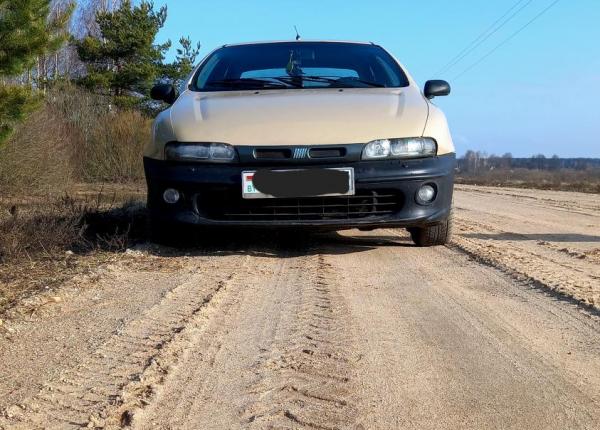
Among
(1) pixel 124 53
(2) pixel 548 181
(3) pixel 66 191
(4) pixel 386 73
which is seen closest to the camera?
(4) pixel 386 73

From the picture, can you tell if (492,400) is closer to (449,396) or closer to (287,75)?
(449,396)

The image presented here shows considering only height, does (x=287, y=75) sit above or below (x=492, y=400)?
above

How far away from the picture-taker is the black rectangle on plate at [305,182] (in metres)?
4.30

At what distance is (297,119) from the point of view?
443cm

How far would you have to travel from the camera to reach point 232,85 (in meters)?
5.26

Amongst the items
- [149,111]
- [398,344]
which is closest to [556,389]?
[398,344]

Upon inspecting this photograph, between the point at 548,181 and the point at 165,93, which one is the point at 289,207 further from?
the point at 548,181

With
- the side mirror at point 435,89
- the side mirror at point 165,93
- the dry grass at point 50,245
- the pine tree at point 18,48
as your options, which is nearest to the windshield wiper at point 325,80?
the side mirror at point 435,89

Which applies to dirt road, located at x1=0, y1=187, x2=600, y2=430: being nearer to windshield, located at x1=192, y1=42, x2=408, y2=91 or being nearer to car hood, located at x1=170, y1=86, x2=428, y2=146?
car hood, located at x1=170, y1=86, x2=428, y2=146

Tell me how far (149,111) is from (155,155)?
2108 cm

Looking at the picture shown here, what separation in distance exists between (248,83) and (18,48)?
367 cm

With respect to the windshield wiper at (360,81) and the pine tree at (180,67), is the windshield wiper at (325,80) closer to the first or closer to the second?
the windshield wiper at (360,81)

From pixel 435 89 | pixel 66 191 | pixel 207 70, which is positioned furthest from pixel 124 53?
pixel 435 89

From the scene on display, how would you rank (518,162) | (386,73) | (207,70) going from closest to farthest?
(386,73)
(207,70)
(518,162)
